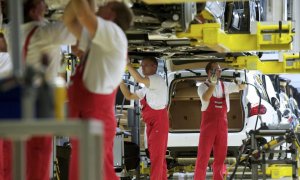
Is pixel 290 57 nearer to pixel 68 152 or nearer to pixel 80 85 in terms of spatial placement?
pixel 68 152

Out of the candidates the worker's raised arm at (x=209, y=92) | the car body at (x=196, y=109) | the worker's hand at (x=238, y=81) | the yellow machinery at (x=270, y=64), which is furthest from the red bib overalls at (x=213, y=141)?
the yellow machinery at (x=270, y=64)

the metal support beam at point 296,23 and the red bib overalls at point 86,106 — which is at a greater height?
the metal support beam at point 296,23

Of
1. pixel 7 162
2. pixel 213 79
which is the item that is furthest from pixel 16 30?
pixel 213 79

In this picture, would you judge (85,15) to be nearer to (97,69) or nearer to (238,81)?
(97,69)

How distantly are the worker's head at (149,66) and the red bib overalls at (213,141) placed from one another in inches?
Answer: 35.7

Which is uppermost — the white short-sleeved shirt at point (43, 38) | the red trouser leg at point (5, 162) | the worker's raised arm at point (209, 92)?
the white short-sleeved shirt at point (43, 38)

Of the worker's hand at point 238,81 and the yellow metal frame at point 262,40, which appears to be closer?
the yellow metal frame at point 262,40

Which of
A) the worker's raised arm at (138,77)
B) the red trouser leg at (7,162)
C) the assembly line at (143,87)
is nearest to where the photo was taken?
the assembly line at (143,87)

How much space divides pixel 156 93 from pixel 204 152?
3.22 feet

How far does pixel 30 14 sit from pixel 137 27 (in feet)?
7.35

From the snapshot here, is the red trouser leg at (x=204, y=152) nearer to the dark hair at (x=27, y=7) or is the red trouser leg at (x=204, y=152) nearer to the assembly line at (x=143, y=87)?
the assembly line at (x=143, y=87)

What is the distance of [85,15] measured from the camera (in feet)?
13.8

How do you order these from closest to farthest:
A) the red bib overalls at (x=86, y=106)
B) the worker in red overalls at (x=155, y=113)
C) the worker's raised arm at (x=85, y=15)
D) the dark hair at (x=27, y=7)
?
the worker's raised arm at (x=85, y=15)
the red bib overalls at (x=86, y=106)
the dark hair at (x=27, y=7)
the worker in red overalls at (x=155, y=113)

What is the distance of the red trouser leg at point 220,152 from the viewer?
28.8 feet
